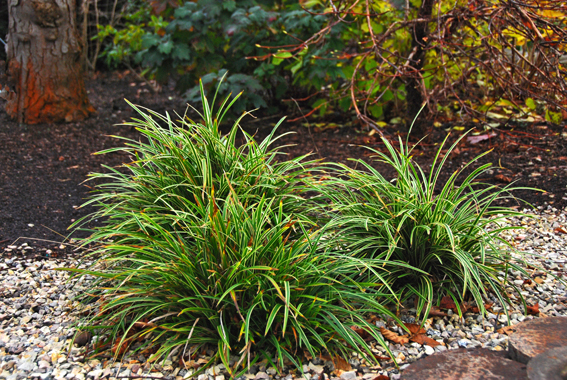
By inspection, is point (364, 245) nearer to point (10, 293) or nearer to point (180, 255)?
point (180, 255)

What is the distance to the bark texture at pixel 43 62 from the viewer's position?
5.00m

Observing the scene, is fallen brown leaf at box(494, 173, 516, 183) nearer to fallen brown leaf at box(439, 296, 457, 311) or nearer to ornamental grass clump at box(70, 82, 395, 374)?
fallen brown leaf at box(439, 296, 457, 311)

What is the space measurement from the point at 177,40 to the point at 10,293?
3.30 meters

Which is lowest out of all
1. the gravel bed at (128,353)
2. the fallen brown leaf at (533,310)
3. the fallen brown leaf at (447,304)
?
the gravel bed at (128,353)

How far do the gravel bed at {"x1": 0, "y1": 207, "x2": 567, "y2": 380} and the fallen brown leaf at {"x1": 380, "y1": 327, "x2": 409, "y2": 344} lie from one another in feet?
0.08

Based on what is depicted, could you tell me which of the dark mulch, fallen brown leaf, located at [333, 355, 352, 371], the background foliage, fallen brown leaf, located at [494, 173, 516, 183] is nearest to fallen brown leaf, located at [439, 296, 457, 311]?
fallen brown leaf, located at [333, 355, 352, 371]

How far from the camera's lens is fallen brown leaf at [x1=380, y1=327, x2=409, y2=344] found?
7.03ft

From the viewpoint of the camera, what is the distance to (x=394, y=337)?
7.07ft

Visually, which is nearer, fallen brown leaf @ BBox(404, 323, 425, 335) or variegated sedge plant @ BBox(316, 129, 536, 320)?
fallen brown leaf @ BBox(404, 323, 425, 335)

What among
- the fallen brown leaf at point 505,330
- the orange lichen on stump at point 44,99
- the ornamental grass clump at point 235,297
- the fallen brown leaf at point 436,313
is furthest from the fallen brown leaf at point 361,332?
the orange lichen on stump at point 44,99

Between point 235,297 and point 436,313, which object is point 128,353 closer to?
point 235,297

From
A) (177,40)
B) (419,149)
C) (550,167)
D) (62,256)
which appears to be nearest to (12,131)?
(177,40)

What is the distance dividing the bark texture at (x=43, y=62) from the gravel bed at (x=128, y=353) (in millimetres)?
2769

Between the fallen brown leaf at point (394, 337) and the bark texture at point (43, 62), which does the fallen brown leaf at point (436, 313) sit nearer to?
the fallen brown leaf at point (394, 337)
